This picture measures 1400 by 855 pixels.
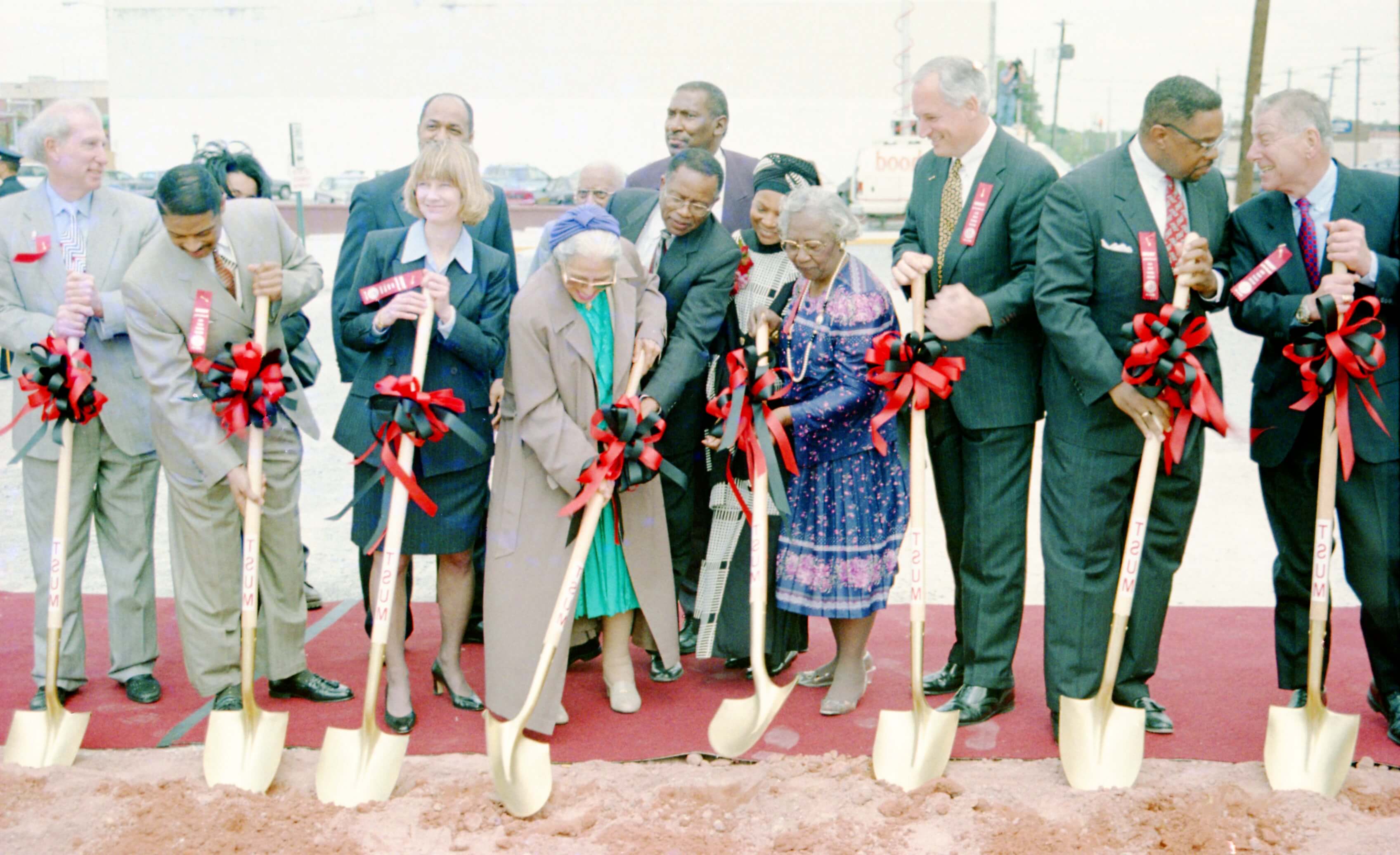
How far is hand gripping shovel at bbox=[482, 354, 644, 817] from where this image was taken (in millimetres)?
3402

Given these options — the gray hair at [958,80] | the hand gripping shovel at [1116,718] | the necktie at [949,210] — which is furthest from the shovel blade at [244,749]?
the gray hair at [958,80]

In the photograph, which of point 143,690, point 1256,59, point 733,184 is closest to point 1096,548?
point 733,184

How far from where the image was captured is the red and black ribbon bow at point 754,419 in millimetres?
3822

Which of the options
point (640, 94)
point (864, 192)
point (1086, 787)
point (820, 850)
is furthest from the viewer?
point (640, 94)

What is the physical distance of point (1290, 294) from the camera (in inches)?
151

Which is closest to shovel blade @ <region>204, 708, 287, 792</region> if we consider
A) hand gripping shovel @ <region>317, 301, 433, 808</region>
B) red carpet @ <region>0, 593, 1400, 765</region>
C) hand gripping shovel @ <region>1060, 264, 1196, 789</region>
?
hand gripping shovel @ <region>317, 301, 433, 808</region>

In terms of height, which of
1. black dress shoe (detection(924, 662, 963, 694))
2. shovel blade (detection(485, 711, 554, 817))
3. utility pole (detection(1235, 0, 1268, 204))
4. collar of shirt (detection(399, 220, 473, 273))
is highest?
utility pole (detection(1235, 0, 1268, 204))

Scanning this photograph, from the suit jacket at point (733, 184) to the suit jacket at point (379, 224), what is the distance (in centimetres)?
59

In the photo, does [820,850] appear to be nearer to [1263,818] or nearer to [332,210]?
[1263,818]

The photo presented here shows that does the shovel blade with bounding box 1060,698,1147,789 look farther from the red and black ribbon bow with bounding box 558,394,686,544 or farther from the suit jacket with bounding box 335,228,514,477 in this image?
the suit jacket with bounding box 335,228,514,477

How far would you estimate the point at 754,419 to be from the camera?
389 cm

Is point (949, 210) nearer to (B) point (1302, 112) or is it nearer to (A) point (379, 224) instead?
(B) point (1302, 112)

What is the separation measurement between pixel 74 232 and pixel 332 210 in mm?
A: 26207

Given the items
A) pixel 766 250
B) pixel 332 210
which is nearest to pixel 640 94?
pixel 332 210
